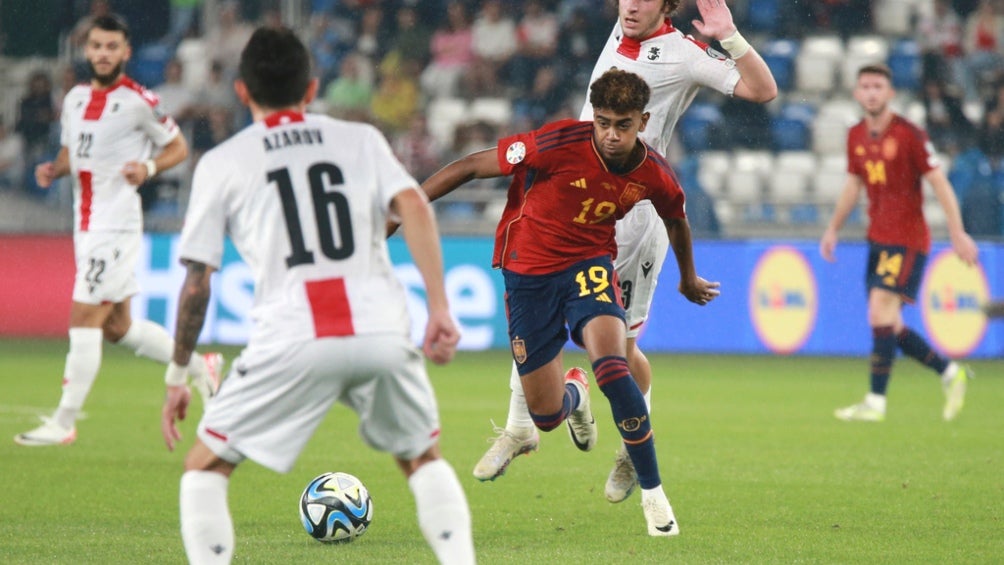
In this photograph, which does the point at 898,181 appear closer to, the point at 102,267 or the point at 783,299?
the point at 783,299

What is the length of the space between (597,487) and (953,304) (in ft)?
27.1

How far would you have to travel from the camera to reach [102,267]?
8.92 meters

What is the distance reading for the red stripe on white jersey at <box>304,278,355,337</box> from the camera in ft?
13.7

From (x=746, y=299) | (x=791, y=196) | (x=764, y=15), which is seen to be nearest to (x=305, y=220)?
(x=746, y=299)

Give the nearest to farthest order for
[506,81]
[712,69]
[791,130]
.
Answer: [712,69] → [791,130] → [506,81]

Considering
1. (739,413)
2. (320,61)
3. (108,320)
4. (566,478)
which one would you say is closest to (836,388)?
(739,413)

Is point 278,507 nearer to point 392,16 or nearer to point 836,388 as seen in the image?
point 836,388

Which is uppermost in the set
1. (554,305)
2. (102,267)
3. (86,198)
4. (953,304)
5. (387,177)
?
(387,177)

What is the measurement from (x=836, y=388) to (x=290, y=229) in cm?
956

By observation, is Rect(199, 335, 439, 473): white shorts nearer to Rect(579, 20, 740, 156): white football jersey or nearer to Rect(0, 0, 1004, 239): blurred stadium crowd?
Rect(579, 20, 740, 156): white football jersey

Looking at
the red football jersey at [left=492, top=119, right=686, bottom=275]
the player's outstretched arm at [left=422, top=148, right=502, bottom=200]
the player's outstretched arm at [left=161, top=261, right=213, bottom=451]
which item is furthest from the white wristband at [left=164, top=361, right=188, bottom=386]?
the red football jersey at [left=492, top=119, right=686, bottom=275]

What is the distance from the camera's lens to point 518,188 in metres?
6.77

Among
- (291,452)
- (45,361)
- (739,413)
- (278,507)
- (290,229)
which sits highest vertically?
(290,229)

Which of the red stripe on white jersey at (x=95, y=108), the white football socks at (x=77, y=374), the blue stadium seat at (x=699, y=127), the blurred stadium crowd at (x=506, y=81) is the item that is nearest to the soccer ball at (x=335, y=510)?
the white football socks at (x=77, y=374)
